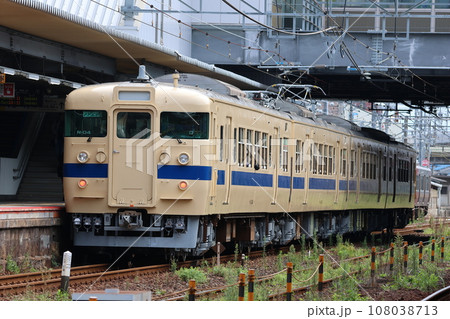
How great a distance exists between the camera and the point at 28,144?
24016 millimetres

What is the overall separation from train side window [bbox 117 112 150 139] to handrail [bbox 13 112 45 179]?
7783mm

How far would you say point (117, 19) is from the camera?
26.5 meters

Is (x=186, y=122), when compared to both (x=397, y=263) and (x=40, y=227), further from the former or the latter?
(x=397, y=263)

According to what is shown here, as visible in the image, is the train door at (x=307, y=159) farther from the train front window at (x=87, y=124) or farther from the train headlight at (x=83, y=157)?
the train headlight at (x=83, y=157)

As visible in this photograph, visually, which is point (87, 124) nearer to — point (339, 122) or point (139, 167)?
point (139, 167)

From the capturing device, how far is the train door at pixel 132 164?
1541 cm

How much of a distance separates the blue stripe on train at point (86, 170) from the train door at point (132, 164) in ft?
0.49

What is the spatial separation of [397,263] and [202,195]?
4073mm

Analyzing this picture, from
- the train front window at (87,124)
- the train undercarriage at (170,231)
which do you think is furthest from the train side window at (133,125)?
the train undercarriage at (170,231)

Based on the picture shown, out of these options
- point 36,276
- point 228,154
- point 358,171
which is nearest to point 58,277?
point 36,276

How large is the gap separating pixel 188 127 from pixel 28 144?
31.3 feet

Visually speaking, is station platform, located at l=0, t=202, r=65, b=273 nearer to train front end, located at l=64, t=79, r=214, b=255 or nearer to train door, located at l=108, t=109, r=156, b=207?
train front end, located at l=64, t=79, r=214, b=255

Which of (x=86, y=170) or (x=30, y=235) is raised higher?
(x=86, y=170)

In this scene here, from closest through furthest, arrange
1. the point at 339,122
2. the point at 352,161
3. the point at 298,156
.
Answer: the point at 298,156 → the point at 352,161 → the point at 339,122
